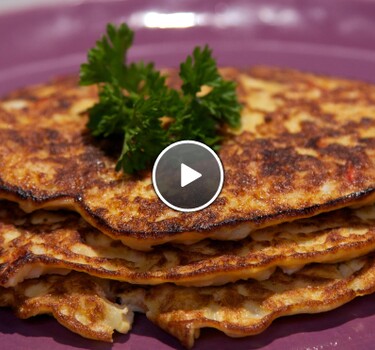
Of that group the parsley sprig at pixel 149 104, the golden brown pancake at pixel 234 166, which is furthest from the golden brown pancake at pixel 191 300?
the parsley sprig at pixel 149 104

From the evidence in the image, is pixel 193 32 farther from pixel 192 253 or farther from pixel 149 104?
pixel 192 253

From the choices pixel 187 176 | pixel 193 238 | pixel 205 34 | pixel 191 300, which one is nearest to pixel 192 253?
pixel 193 238

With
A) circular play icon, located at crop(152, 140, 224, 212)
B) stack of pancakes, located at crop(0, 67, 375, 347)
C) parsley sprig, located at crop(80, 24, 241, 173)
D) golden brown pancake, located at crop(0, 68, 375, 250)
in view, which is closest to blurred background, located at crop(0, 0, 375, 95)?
golden brown pancake, located at crop(0, 68, 375, 250)

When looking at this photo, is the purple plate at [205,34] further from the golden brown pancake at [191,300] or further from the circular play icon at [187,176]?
the golden brown pancake at [191,300]

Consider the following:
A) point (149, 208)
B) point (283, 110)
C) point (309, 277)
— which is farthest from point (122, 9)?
point (309, 277)

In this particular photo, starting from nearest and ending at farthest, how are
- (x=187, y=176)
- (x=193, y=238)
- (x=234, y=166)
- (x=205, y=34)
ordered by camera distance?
(x=193, y=238), (x=187, y=176), (x=234, y=166), (x=205, y=34)

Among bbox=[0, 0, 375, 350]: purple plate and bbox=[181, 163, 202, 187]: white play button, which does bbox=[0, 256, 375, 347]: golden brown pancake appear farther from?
→ bbox=[0, 0, 375, 350]: purple plate

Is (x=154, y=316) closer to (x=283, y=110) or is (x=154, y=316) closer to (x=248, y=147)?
(x=248, y=147)
